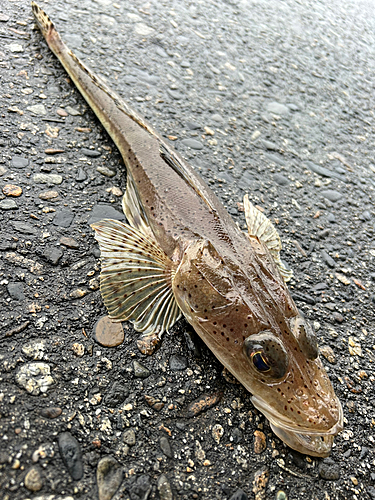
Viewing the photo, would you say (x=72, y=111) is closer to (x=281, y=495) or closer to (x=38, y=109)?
(x=38, y=109)

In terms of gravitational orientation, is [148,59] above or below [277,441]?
above

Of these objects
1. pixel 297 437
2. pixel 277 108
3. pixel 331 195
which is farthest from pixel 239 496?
pixel 277 108

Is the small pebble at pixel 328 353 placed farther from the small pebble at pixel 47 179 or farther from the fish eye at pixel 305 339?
the small pebble at pixel 47 179

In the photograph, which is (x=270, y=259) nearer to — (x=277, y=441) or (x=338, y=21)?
(x=277, y=441)

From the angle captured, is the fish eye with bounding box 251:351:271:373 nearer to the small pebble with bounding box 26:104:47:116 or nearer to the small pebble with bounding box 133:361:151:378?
the small pebble with bounding box 133:361:151:378

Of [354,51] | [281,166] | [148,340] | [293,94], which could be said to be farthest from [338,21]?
[148,340]

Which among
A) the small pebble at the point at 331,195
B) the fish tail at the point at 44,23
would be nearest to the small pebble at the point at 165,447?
the small pebble at the point at 331,195

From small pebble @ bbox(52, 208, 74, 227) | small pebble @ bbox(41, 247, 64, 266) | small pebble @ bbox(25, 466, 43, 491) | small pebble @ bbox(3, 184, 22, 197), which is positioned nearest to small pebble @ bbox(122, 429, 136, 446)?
small pebble @ bbox(25, 466, 43, 491)
